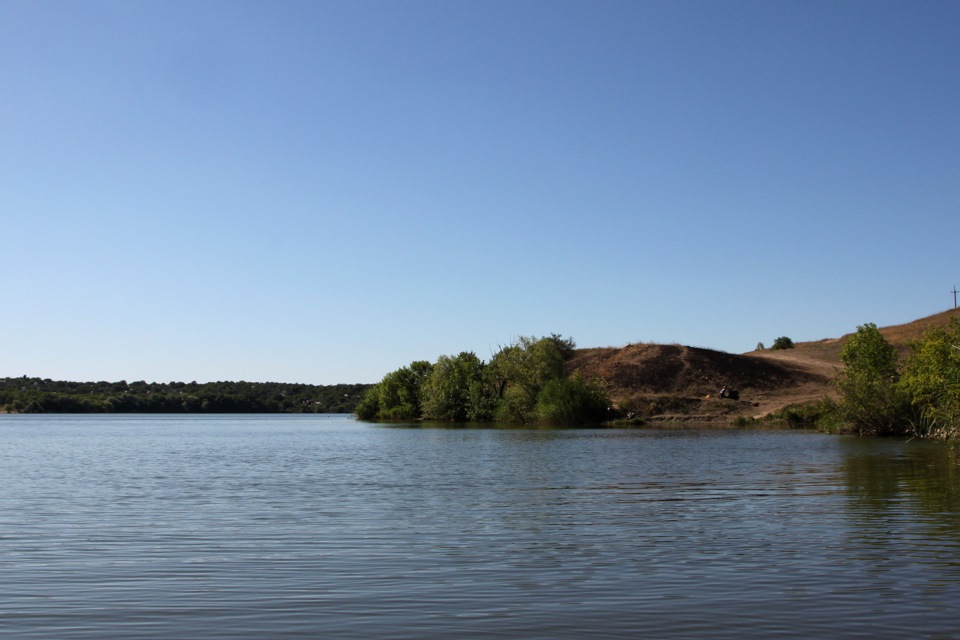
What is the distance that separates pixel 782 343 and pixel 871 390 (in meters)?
85.3

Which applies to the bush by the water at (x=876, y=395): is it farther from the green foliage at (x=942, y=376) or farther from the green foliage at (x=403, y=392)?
the green foliage at (x=403, y=392)

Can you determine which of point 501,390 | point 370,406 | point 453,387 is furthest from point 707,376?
point 370,406

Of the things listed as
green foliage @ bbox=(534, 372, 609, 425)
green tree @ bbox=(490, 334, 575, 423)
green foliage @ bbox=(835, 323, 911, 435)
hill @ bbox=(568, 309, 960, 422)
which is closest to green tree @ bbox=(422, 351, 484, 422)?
green tree @ bbox=(490, 334, 575, 423)

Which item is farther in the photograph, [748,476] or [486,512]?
[748,476]

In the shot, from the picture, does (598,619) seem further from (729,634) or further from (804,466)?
(804,466)

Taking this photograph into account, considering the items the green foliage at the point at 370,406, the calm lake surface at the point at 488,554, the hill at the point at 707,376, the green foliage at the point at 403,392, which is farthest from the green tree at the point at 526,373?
the calm lake surface at the point at 488,554

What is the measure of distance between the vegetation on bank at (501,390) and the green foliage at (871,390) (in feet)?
101

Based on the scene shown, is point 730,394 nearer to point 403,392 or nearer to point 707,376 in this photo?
point 707,376

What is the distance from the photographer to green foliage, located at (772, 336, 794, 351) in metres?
140

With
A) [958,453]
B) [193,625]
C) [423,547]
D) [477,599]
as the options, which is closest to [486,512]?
[423,547]

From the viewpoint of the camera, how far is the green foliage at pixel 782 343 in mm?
139850

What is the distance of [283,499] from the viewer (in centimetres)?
2511

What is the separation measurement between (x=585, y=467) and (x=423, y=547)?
20000 millimetres

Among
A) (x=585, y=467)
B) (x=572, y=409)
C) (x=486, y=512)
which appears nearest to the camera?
(x=486, y=512)
